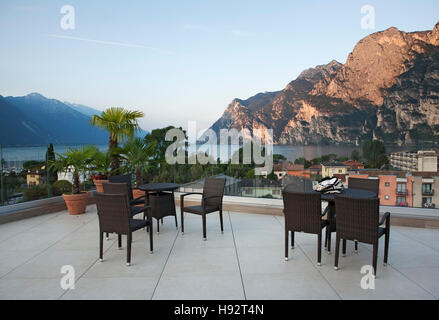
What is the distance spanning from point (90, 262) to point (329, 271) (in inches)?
108

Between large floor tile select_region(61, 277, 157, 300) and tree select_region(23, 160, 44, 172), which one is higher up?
tree select_region(23, 160, 44, 172)

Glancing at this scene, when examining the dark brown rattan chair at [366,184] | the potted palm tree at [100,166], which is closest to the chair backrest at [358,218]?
the dark brown rattan chair at [366,184]

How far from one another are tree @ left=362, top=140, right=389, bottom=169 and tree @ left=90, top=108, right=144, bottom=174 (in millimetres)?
4965

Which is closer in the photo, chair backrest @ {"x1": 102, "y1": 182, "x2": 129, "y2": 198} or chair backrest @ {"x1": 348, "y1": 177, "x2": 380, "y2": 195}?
chair backrest @ {"x1": 348, "y1": 177, "x2": 380, "y2": 195}

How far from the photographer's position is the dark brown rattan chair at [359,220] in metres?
2.80

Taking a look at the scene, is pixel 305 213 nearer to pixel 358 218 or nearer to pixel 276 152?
pixel 358 218

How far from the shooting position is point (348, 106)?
873 centimetres

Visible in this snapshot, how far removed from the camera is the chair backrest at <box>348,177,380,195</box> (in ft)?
13.4

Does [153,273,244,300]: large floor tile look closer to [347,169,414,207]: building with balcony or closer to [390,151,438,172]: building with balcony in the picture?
[347,169,414,207]: building with balcony

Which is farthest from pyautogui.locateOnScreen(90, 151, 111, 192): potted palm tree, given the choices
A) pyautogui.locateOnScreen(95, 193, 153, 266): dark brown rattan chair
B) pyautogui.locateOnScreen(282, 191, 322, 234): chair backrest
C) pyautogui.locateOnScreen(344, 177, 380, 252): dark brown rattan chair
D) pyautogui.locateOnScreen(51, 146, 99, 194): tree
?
pyautogui.locateOnScreen(344, 177, 380, 252): dark brown rattan chair

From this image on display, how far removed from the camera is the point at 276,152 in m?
6.29

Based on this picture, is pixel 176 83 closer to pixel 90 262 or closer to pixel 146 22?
pixel 146 22

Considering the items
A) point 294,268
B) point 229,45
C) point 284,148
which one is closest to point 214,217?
point 284,148

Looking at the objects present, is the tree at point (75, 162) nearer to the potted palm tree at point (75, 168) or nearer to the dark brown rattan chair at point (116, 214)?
the potted palm tree at point (75, 168)
